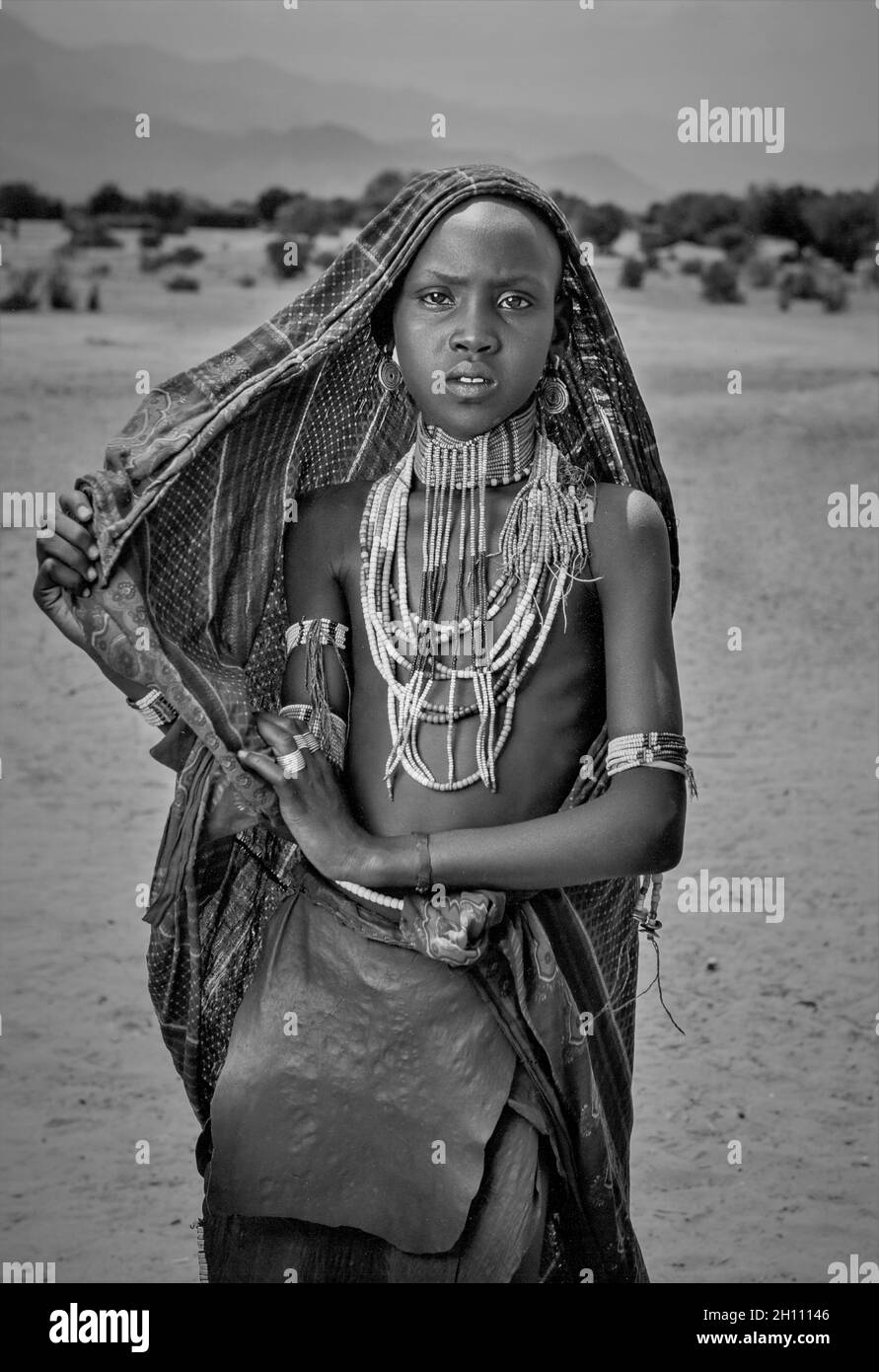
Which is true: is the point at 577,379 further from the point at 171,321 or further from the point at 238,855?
the point at 171,321

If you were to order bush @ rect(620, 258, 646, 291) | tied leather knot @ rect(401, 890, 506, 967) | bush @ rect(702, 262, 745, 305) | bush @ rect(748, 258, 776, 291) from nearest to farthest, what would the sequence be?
tied leather knot @ rect(401, 890, 506, 967) < bush @ rect(620, 258, 646, 291) < bush @ rect(702, 262, 745, 305) < bush @ rect(748, 258, 776, 291)

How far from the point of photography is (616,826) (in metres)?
2.31

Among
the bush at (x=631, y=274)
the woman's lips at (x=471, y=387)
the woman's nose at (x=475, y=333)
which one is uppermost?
the bush at (x=631, y=274)

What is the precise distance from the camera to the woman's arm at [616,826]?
2.31 meters

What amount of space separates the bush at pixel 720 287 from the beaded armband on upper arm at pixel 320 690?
11913 millimetres

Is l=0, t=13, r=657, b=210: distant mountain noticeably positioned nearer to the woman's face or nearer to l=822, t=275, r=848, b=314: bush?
l=822, t=275, r=848, b=314: bush

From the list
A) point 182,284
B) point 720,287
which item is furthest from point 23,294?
point 720,287

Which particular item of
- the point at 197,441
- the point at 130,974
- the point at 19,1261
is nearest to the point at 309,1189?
the point at 197,441

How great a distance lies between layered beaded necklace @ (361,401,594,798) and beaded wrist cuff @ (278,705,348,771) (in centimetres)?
6

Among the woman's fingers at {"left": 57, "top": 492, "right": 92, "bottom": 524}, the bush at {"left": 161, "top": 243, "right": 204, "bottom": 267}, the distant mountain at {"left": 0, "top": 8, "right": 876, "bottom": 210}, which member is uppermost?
the distant mountain at {"left": 0, "top": 8, "right": 876, "bottom": 210}

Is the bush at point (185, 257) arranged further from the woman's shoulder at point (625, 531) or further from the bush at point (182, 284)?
the woman's shoulder at point (625, 531)

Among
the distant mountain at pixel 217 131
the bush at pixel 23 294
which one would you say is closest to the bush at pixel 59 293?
the bush at pixel 23 294

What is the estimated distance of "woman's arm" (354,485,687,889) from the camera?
2.31m

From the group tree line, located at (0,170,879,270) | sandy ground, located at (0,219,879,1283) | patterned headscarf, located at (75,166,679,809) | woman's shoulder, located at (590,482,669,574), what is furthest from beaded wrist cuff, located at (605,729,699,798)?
tree line, located at (0,170,879,270)
